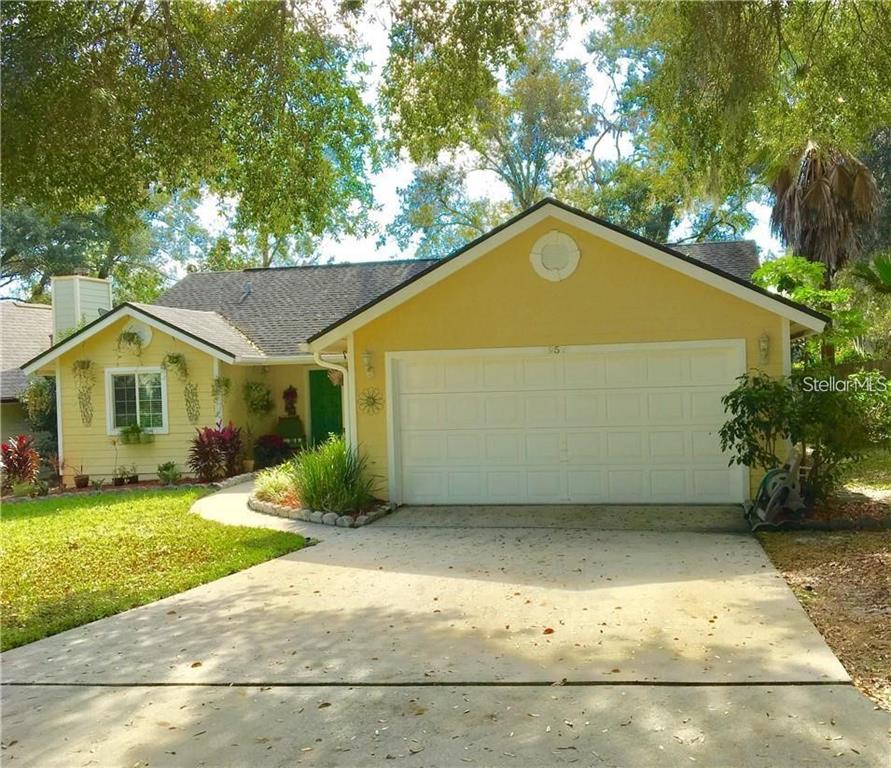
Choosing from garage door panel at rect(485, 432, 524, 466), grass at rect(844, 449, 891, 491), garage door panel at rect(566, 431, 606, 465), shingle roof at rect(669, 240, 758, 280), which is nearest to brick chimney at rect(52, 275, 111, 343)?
garage door panel at rect(485, 432, 524, 466)

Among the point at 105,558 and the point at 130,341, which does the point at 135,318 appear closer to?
the point at 130,341

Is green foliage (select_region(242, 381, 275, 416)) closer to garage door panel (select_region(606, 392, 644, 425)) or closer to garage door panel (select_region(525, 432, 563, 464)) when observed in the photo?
garage door panel (select_region(525, 432, 563, 464))

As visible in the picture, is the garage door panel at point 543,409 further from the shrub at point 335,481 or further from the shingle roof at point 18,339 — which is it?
the shingle roof at point 18,339

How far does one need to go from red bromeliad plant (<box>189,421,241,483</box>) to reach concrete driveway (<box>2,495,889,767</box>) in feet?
27.4

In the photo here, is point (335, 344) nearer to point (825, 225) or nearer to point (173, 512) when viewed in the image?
point (173, 512)

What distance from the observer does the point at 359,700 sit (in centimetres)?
475

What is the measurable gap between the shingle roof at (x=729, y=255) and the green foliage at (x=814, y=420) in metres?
7.89

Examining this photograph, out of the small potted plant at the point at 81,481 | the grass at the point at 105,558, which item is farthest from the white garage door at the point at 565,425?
the small potted plant at the point at 81,481

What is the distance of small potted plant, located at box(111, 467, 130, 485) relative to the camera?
17.0 metres

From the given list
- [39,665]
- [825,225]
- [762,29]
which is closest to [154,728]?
[39,665]

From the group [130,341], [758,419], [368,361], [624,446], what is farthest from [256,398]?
[758,419]

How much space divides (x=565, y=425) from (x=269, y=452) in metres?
8.15

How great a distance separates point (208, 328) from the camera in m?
18.2

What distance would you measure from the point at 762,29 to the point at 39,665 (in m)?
9.08
